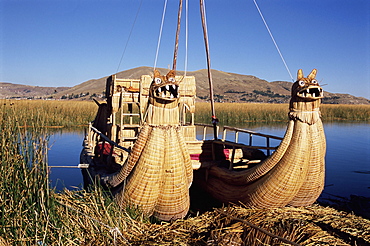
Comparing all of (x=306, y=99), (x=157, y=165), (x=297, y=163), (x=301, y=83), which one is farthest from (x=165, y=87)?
(x=297, y=163)

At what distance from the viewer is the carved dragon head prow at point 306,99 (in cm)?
475

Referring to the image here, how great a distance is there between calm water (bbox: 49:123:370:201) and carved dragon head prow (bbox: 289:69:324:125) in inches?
156

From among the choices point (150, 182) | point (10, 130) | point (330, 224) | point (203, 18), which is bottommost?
point (330, 224)

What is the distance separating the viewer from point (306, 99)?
4.84m

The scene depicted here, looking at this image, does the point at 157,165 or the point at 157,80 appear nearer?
the point at 157,80

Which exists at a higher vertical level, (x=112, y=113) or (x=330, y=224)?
(x=112, y=113)

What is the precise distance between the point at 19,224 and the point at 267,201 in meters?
3.33

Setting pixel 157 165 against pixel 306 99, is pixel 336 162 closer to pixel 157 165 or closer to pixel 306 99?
pixel 306 99

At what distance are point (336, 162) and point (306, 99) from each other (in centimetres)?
986

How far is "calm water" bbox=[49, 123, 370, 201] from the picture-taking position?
33.1ft

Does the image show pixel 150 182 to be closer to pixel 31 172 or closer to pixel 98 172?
pixel 31 172

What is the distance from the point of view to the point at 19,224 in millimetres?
3873

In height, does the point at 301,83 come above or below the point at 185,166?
above

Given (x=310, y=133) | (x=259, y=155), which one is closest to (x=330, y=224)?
(x=310, y=133)
